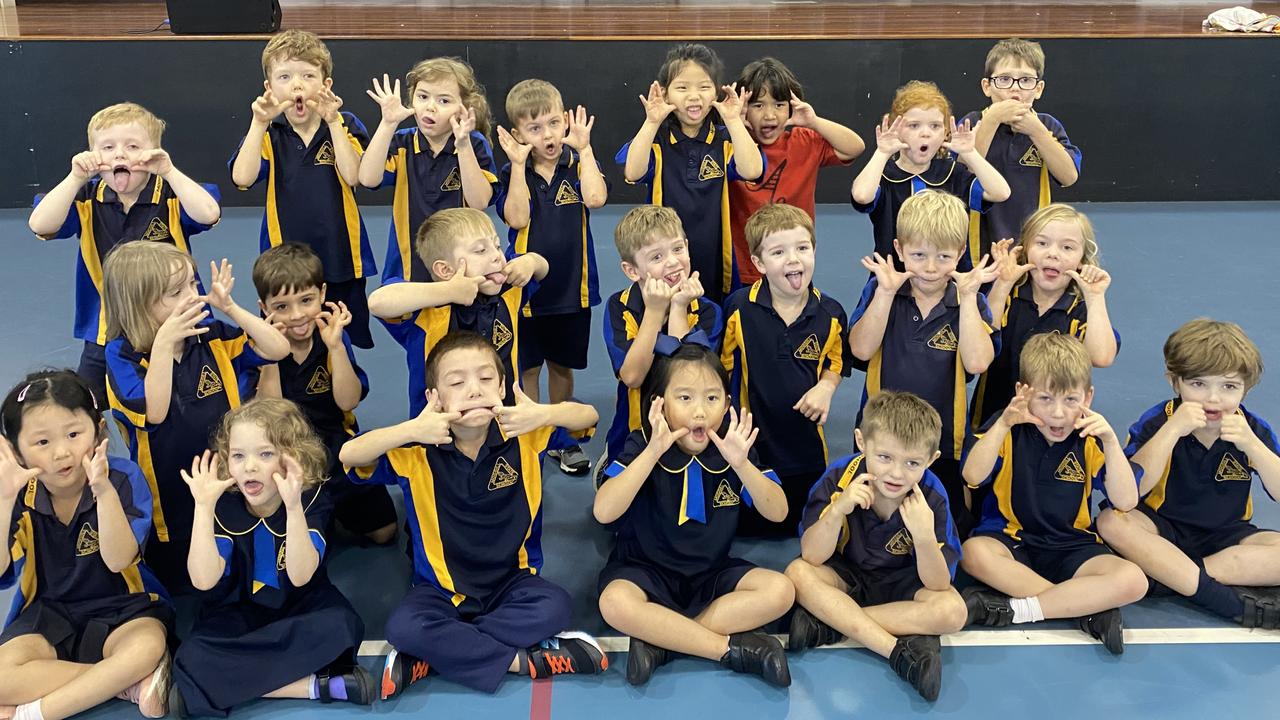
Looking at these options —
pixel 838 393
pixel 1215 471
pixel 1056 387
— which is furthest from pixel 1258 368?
pixel 838 393

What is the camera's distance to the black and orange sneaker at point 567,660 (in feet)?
10.9

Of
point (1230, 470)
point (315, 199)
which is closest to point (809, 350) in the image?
point (1230, 470)

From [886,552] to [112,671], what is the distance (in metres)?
2.28

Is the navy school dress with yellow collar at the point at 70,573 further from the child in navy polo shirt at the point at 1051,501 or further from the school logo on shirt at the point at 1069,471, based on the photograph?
the school logo on shirt at the point at 1069,471

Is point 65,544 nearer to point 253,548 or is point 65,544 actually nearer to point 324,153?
point 253,548

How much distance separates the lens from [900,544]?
3.47 meters

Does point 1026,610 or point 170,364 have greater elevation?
point 170,364

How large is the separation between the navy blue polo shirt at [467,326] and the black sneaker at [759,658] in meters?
1.19

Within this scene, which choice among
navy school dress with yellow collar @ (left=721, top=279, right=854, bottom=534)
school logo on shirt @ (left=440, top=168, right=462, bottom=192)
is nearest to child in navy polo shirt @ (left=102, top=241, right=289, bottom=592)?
school logo on shirt @ (left=440, top=168, right=462, bottom=192)

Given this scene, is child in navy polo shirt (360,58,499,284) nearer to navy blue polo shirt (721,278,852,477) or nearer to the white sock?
navy blue polo shirt (721,278,852,477)

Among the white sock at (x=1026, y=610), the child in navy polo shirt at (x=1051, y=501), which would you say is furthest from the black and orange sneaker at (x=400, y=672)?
the white sock at (x=1026, y=610)

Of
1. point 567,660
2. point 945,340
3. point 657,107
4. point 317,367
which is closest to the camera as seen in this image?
point 567,660

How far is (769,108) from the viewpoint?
4566 millimetres

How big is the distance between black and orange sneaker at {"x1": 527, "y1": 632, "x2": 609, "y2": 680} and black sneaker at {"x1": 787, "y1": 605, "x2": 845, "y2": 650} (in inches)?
22.8
